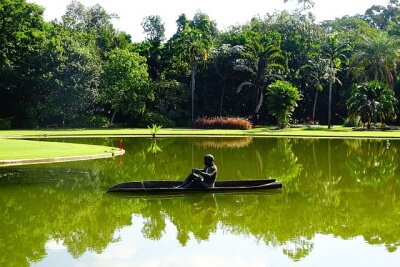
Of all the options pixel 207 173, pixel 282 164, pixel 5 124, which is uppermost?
pixel 207 173

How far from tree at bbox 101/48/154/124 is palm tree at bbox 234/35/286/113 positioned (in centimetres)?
1216

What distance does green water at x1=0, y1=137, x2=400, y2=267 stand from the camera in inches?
392

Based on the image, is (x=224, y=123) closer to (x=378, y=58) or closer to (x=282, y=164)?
(x=378, y=58)

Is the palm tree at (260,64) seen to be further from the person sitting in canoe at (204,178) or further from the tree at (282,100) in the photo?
the person sitting in canoe at (204,178)

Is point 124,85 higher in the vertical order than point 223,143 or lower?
higher

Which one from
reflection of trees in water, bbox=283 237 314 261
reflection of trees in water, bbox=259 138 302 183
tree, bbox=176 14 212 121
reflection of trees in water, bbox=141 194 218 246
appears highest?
tree, bbox=176 14 212 121

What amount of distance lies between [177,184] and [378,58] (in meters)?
54.7

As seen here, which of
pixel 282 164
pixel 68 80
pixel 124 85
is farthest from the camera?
pixel 124 85

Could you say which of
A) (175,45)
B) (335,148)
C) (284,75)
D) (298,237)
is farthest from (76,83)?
(298,237)

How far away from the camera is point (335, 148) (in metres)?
34.9

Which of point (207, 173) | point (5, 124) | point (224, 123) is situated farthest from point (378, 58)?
point (207, 173)

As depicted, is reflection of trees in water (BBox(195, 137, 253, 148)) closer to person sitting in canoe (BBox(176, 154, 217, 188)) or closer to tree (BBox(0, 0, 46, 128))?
person sitting in canoe (BBox(176, 154, 217, 188))

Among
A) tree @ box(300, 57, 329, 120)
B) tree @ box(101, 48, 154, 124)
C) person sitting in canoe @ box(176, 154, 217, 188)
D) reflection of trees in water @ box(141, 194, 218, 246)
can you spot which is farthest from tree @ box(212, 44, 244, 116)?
reflection of trees in water @ box(141, 194, 218, 246)

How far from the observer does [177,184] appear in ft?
57.1
